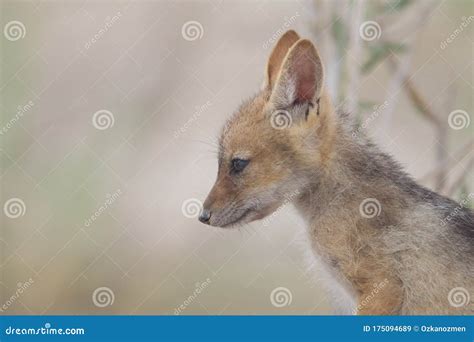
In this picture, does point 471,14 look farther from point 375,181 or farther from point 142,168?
point 142,168

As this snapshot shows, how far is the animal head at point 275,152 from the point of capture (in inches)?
303

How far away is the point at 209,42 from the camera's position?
11055mm

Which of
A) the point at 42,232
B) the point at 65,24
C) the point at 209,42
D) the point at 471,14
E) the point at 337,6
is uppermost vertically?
the point at 471,14

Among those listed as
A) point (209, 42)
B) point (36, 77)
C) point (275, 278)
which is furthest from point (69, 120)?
point (275, 278)

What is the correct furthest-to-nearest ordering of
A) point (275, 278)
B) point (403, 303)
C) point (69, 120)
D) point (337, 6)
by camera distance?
point (69, 120), point (275, 278), point (337, 6), point (403, 303)

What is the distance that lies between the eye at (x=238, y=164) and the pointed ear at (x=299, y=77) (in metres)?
0.46

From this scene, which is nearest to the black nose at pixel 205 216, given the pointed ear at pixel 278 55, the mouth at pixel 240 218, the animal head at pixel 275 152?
the animal head at pixel 275 152

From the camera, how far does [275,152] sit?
7750mm

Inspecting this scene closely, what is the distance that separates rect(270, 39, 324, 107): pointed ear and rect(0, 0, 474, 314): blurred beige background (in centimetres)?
168

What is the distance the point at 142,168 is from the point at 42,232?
1.12 metres

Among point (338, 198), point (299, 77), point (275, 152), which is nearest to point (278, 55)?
point (299, 77)

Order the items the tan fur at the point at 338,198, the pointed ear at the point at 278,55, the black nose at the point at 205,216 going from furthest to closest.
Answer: the pointed ear at the point at 278,55 → the black nose at the point at 205,216 → the tan fur at the point at 338,198

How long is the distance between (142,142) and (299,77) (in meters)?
3.51

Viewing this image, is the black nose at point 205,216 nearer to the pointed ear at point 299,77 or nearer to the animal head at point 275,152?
the animal head at point 275,152
